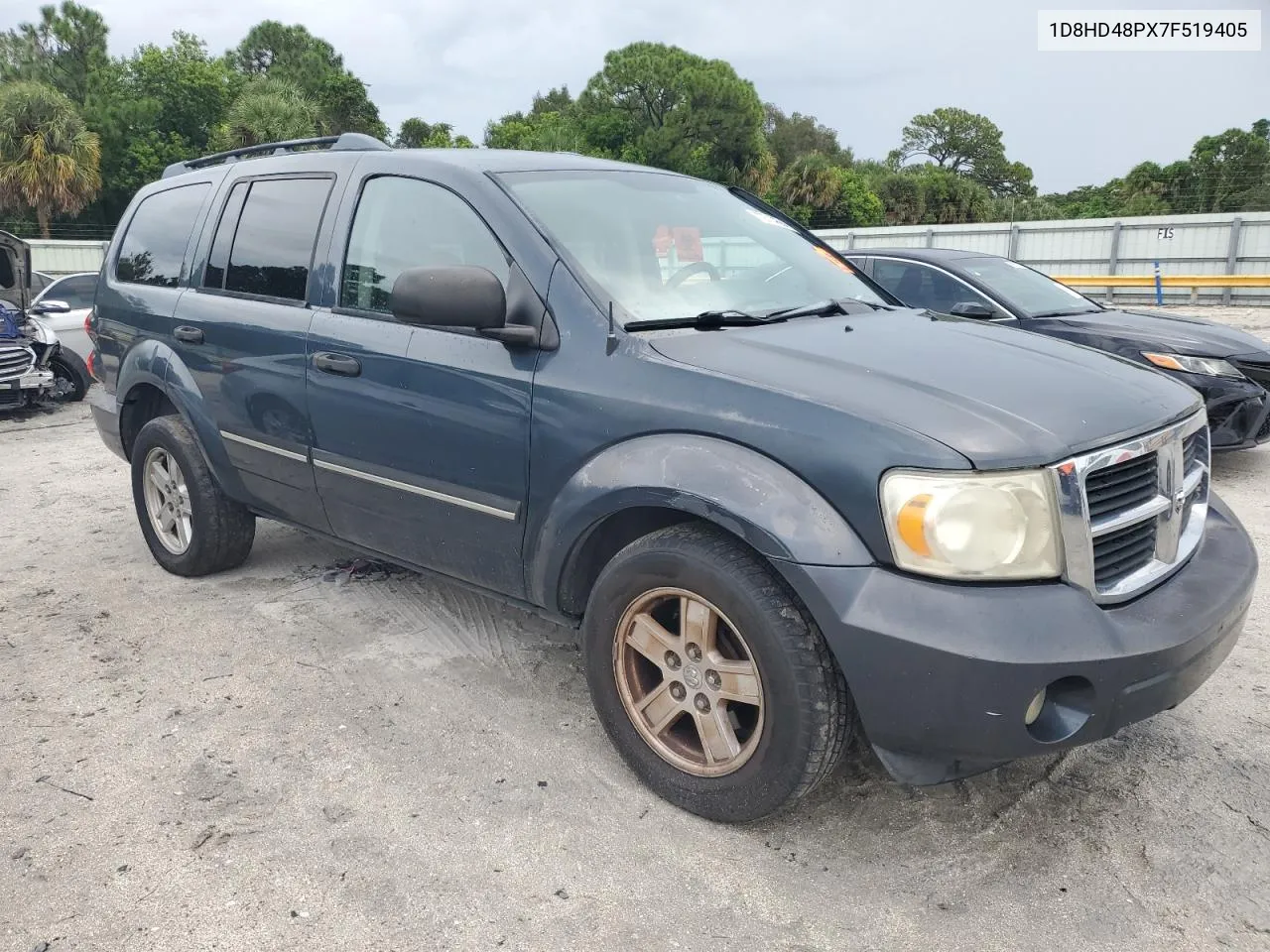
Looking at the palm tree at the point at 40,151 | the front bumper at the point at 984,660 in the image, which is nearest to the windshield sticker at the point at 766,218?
the front bumper at the point at 984,660

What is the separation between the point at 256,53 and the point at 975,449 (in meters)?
85.1

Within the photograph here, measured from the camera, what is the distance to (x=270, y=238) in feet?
12.8

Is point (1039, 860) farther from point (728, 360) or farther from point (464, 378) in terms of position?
point (464, 378)

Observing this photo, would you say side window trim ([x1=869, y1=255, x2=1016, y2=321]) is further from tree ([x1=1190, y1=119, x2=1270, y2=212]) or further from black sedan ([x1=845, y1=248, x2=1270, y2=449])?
tree ([x1=1190, y1=119, x2=1270, y2=212])

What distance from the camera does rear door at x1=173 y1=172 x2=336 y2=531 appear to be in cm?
365

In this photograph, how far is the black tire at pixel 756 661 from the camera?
2.32 meters

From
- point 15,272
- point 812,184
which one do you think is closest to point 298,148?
point 15,272

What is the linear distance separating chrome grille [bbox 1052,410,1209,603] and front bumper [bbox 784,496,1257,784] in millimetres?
67

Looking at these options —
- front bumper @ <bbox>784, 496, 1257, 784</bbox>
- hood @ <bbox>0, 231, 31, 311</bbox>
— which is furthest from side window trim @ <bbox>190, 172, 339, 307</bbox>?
hood @ <bbox>0, 231, 31, 311</bbox>

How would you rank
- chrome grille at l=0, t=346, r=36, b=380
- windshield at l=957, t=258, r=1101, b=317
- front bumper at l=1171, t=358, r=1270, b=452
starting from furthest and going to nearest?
chrome grille at l=0, t=346, r=36, b=380 < windshield at l=957, t=258, r=1101, b=317 < front bumper at l=1171, t=358, r=1270, b=452

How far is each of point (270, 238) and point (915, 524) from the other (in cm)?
289

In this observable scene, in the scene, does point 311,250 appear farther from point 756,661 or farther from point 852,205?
point 852,205

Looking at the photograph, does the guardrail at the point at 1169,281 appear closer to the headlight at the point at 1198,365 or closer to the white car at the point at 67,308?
the headlight at the point at 1198,365

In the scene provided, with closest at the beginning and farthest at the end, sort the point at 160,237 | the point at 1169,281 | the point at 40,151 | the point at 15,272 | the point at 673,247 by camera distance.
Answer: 1. the point at 673,247
2. the point at 160,237
3. the point at 15,272
4. the point at 1169,281
5. the point at 40,151
